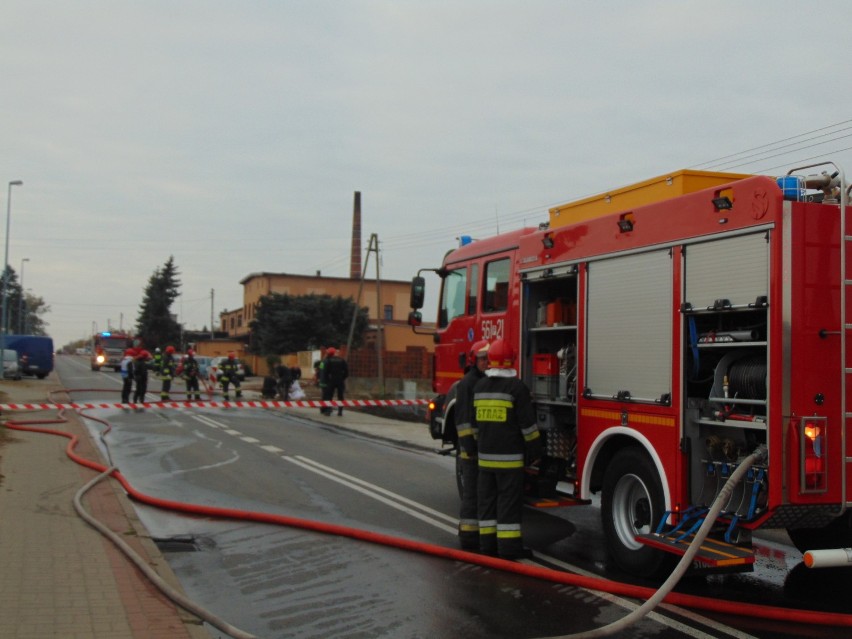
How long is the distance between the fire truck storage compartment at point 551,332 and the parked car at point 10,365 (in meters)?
38.2

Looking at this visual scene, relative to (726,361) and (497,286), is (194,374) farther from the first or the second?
(726,361)

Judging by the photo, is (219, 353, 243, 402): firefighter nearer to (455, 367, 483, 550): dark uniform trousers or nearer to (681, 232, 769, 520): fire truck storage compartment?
(455, 367, 483, 550): dark uniform trousers

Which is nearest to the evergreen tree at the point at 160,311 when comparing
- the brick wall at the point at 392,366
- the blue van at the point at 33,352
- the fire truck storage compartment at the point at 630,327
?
the blue van at the point at 33,352

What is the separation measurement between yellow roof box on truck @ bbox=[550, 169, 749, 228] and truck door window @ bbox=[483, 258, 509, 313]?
3.74 ft

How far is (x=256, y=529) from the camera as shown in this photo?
8375 mm

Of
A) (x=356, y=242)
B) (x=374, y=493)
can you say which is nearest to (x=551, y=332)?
(x=374, y=493)

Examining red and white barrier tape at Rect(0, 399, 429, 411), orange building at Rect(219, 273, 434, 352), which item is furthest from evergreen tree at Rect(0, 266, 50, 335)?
red and white barrier tape at Rect(0, 399, 429, 411)

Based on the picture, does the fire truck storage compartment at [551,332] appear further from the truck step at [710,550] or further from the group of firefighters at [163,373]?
the group of firefighters at [163,373]

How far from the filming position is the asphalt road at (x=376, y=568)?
17.9 feet

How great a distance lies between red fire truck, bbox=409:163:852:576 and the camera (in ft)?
17.6

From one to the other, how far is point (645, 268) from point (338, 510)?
4.60m

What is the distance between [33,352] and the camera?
45.7 m

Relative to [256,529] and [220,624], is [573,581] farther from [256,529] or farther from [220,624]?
[256,529]

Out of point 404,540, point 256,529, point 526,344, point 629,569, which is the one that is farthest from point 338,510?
point 629,569
